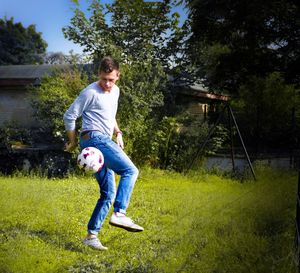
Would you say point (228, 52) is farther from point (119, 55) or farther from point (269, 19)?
point (119, 55)

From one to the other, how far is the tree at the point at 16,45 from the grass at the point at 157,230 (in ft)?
84.2

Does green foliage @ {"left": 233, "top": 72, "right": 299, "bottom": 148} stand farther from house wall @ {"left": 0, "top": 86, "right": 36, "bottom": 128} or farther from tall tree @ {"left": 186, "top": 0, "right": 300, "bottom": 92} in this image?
house wall @ {"left": 0, "top": 86, "right": 36, "bottom": 128}

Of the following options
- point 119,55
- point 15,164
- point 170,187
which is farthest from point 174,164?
point 15,164

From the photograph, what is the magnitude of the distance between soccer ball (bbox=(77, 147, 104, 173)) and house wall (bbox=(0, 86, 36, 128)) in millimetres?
12200

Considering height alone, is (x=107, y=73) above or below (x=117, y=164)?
above

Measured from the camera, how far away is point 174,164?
433 inches

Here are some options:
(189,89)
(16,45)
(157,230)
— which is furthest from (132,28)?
(16,45)

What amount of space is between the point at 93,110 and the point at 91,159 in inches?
19.1

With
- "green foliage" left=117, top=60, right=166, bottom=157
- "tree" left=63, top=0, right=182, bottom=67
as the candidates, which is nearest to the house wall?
"tree" left=63, top=0, right=182, bottom=67

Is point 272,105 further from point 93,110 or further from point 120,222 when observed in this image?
point 120,222

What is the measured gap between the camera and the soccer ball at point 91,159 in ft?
12.9

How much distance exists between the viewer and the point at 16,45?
33250mm

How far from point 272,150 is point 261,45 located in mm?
4743

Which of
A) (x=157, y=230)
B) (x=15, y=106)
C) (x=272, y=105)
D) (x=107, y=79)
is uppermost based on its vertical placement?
(x=272, y=105)
